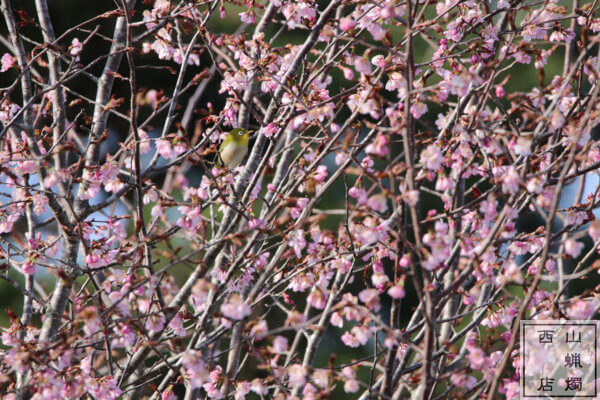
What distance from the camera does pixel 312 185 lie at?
2168mm

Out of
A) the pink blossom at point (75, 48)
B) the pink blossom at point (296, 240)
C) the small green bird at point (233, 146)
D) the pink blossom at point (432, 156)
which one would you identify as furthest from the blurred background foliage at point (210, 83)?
the pink blossom at point (432, 156)

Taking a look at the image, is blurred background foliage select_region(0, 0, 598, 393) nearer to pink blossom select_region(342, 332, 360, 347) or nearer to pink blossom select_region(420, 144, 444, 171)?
pink blossom select_region(342, 332, 360, 347)

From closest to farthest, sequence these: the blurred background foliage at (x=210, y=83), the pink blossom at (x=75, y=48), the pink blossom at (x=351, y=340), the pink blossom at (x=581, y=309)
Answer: the pink blossom at (x=581, y=309) < the pink blossom at (x=351, y=340) < the pink blossom at (x=75, y=48) < the blurred background foliage at (x=210, y=83)

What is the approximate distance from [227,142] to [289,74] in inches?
34.3

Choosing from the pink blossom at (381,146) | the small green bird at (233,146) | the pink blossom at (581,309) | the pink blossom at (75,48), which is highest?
the pink blossom at (75,48)

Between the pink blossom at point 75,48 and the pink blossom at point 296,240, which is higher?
the pink blossom at point 75,48

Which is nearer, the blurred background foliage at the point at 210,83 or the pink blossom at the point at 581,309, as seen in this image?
the pink blossom at the point at 581,309

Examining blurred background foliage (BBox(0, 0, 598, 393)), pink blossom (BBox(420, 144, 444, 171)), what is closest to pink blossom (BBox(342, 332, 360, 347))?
pink blossom (BBox(420, 144, 444, 171))

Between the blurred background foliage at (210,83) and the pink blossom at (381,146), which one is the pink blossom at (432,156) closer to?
the pink blossom at (381,146)


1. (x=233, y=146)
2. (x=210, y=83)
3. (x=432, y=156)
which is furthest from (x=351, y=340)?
(x=210, y=83)

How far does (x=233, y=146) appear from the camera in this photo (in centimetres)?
354

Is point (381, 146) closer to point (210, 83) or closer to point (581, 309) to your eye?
point (581, 309)

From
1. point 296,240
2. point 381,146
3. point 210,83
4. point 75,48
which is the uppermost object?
point 75,48

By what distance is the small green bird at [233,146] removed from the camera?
11.6 ft
